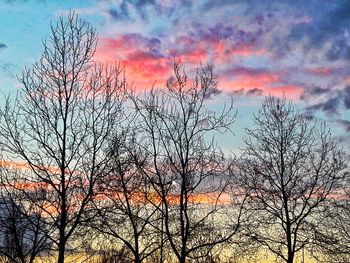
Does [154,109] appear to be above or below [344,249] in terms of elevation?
above

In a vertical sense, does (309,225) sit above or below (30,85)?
below

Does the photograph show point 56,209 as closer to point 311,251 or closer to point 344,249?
point 311,251

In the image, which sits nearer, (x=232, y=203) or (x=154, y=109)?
(x=154, y=109)

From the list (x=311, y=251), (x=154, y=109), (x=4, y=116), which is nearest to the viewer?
(x=4, y=116)

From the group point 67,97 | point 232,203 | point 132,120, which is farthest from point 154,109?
point 232,203

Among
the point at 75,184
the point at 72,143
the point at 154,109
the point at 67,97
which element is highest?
the point at 154,109

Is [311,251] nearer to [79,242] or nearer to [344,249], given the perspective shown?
[344,249]

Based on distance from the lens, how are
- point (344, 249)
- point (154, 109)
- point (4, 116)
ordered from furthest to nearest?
point (344, 249), point (154, 109), point (4, 116)

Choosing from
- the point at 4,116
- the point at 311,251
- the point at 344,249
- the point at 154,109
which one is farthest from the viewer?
the point at 344,249

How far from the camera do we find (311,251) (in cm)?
2425

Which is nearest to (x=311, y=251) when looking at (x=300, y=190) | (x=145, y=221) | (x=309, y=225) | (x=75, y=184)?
(x=309, y=225)

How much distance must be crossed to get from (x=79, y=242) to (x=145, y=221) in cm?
296

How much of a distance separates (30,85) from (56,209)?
438cm

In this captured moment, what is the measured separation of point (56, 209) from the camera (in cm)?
1623
